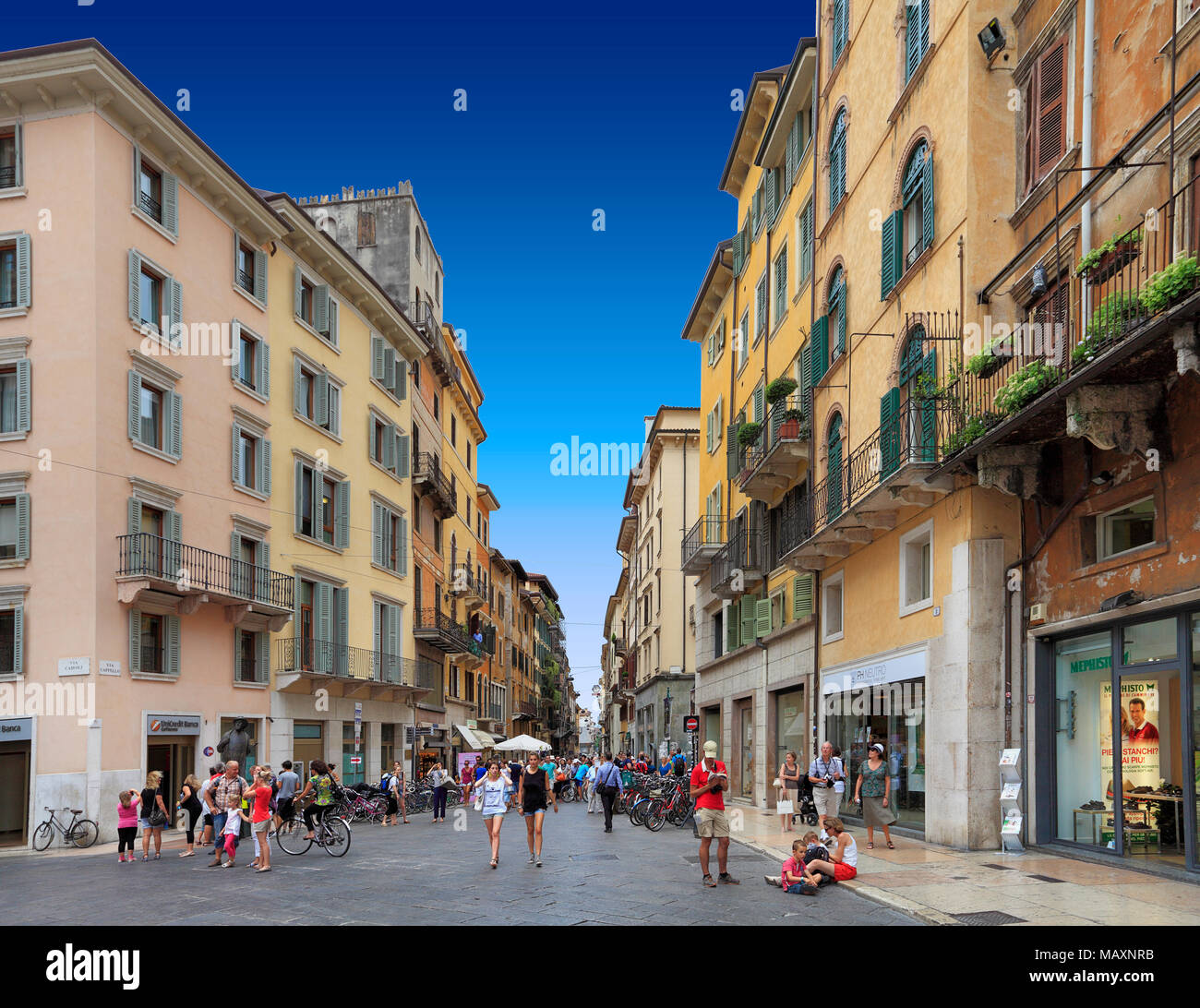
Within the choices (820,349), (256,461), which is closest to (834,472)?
(820,349)

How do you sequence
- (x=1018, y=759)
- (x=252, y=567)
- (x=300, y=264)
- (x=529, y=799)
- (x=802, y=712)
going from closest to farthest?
(x=1018, y=759) → (x=529, y=799) → (x=802, y=712) → (x=252, y=567) → (x=300, y=264)

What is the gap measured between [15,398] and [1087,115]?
21.5 m

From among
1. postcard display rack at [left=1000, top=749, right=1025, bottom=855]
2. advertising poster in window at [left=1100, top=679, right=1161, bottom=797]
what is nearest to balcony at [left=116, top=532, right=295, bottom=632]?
postcard display rack at [left=1000, top=749, right=1025, bottom=855]

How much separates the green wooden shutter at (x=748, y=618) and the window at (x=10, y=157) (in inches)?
824

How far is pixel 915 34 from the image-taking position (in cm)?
1980

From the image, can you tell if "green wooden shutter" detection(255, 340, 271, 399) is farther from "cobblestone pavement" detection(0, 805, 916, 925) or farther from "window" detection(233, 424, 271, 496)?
"cobblestone pavement" detection(0, 805, 916, 925)

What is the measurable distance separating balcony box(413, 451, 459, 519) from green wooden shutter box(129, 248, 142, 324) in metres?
19.9

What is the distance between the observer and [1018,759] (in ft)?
52.3

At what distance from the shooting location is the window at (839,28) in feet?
79.0

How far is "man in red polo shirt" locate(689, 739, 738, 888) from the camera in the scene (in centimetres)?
1380

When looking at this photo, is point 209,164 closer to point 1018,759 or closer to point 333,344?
point 333,344

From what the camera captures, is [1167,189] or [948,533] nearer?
[1167,189]

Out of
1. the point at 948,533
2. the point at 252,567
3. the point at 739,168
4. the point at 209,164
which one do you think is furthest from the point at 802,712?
the point at 209,164
